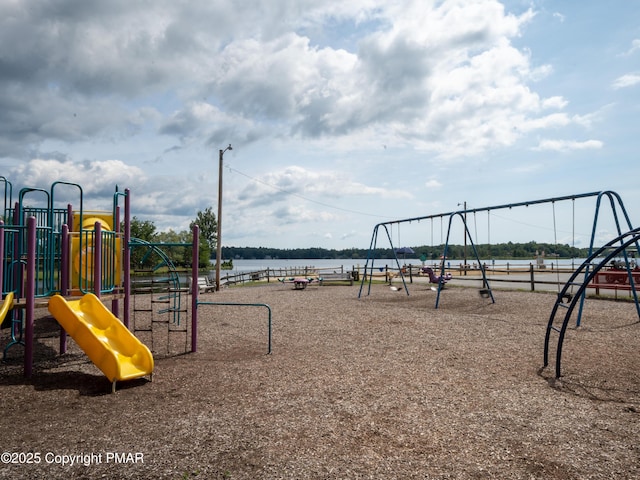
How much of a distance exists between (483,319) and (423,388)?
6.85m

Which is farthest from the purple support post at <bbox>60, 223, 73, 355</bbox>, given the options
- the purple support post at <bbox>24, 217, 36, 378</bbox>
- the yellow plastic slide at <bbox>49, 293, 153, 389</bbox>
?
the purple support post at <bbox>24, 217, 36, 378</bbox>

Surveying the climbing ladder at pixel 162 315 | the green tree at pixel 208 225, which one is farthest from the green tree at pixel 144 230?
the climbing ladder at pixel 162 315

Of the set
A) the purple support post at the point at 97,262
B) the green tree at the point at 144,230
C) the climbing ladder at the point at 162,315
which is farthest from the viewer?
the green tree at the point at 144,230

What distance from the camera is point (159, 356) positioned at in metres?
8.23

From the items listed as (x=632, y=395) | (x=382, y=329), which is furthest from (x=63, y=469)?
(x=382, y=329)

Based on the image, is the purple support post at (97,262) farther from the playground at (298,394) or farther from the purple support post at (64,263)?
the purple support post at (64,263)

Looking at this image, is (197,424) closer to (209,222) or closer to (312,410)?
(312,410)

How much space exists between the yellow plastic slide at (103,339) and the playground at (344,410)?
0.87ft

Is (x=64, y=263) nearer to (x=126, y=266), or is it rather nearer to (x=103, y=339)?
(x=126, y=266)

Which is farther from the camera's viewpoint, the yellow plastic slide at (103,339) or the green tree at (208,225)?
the green tree at (208,225)

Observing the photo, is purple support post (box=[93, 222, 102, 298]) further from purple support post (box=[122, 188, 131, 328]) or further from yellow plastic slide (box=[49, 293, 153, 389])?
purple support post (box=[122, 188, 131, 328])

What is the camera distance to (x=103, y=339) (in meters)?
6.65

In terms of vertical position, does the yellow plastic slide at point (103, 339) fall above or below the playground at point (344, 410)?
above

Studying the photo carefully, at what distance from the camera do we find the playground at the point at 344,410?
3906mm
